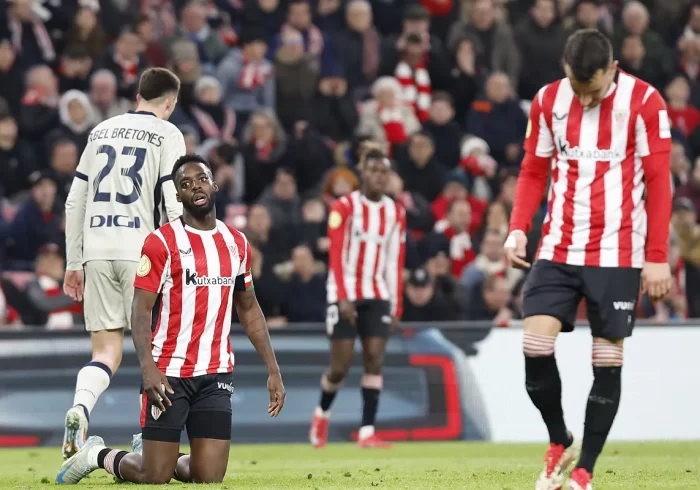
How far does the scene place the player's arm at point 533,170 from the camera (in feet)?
19.4

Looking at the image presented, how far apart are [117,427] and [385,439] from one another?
2294 mm

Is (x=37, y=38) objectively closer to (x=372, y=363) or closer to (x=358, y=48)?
(x=358, y=48)

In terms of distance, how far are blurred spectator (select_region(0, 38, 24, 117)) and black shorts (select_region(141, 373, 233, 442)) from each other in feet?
26.9

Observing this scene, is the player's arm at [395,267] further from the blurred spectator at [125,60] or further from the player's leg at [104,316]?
the blurred spectator at [125,60]

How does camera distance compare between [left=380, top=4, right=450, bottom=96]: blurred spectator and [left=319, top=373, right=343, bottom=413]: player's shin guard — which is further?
[left=380, top=4, right=450, bottom=96]: blurred spectator

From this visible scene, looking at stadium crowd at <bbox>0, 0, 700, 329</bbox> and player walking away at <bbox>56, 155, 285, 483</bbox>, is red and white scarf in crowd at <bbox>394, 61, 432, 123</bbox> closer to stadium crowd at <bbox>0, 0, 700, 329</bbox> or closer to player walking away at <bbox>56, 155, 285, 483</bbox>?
stadium crowd at <bbox>0, 0, 700, 329</bbox>

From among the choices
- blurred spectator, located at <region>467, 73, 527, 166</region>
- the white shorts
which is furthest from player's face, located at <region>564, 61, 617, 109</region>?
blurred spectator, located at <region>467, 73, 527, 166</region>

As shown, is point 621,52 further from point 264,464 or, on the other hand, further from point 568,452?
point 568,452

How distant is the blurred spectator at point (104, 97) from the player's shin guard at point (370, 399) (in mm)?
4729

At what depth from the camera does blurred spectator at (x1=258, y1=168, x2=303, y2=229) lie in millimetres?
13352

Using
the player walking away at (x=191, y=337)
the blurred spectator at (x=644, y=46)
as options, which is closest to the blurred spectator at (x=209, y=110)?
the blurred spectator at (x=644, y=46)

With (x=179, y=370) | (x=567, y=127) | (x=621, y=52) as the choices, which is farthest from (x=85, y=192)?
(x=621, y=52)

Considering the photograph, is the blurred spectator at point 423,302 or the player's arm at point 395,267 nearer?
the player's arm at point 395,267

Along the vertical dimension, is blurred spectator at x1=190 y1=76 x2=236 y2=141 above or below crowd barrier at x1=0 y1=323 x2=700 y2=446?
above
